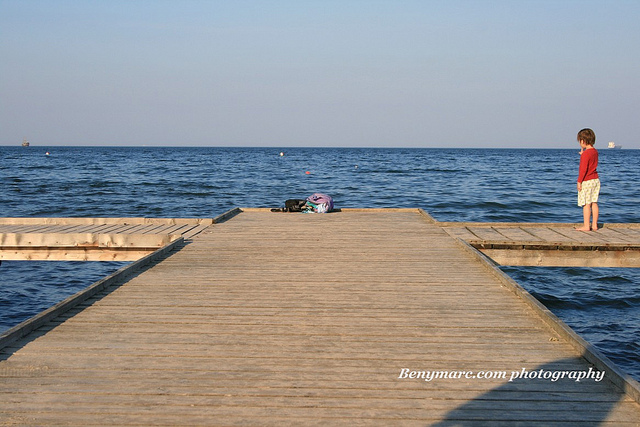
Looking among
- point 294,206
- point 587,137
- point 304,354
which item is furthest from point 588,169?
point 304,354

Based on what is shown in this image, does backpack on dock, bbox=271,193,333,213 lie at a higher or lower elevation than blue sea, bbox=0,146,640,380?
higher

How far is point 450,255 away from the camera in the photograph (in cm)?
824

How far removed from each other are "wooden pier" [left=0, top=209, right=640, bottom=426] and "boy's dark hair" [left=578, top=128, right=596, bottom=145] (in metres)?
3.83

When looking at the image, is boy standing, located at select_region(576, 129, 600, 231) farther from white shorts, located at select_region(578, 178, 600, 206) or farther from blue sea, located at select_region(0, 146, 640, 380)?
blue sea, located at select_region(0, 146, 640, 380)

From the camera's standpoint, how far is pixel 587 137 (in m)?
9.69

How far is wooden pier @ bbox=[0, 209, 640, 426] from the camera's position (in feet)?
11.4

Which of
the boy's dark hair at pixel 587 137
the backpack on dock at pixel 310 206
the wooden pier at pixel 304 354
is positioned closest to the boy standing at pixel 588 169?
the boy's dark hair at pixel 587 137

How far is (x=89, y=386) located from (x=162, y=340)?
0.92m

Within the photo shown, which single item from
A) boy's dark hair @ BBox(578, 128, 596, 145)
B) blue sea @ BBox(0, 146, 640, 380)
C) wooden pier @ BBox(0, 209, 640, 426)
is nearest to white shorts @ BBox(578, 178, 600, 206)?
boy's dark hair @ BBox(578, 128, 596, 145)

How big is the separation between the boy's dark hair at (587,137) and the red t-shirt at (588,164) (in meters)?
0.14

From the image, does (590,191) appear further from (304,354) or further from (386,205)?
(386,205)

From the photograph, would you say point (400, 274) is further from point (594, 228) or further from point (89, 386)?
point (594, 228)

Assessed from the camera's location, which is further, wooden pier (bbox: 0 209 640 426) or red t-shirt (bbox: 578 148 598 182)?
red t-shirt (bbox: 578 148 598 182)

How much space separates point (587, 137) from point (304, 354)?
7.51m
